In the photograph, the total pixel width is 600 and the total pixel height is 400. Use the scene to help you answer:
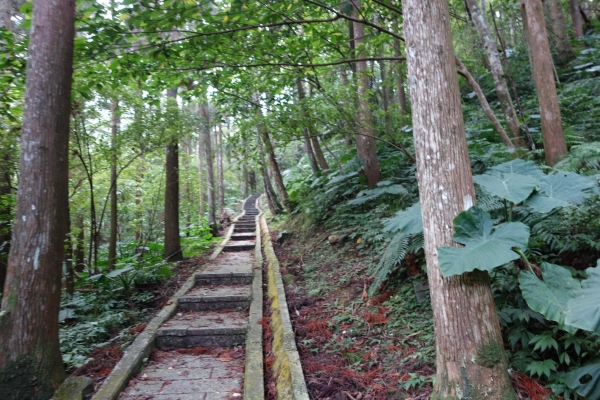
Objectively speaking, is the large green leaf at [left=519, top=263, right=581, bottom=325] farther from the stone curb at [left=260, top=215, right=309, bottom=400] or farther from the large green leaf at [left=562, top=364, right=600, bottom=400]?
the stone curb at [left=260, top=215, right=309, bottom=400]

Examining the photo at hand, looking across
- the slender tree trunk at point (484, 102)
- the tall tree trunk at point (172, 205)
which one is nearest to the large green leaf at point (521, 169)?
the slender tree trunk at point (484, 102)

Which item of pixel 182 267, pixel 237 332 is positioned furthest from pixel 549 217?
pixel 182 267

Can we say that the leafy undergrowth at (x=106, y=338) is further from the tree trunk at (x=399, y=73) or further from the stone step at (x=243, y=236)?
the stone step at (x=243, y=236)

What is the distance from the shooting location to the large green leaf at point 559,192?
2.57 m

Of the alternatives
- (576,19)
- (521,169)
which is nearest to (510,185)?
(521,169)

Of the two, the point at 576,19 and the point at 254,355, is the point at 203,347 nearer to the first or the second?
the point at 254,355

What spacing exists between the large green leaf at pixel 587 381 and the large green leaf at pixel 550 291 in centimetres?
36

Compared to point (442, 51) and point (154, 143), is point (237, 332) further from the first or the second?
point (154, 143)

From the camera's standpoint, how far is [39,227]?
3.01 metres

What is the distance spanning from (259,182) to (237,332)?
125ft

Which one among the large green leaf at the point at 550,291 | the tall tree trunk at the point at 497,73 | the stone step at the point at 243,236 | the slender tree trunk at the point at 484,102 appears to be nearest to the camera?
the large green leaf at the point at 550,291

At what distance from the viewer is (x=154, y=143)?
23.5 ft

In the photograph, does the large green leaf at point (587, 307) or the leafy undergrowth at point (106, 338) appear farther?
the leafy undergrowth at point (106, 338)

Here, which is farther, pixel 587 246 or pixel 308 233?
pixel 308 233
